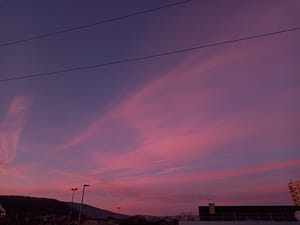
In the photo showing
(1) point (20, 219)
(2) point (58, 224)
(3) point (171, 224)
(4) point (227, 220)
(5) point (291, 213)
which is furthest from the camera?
(1) point (20, 219)

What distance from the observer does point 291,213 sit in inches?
1411

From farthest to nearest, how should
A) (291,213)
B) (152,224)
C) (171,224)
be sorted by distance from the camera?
1. (152,224)
2. (171,224)
3. (291,213)

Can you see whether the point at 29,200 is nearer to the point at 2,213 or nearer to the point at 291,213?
the point at 2,213

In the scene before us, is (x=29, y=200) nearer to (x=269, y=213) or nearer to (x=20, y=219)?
(x=20, y=219)

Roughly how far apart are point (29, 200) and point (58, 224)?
371ft

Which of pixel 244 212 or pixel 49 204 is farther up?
pixel 49 204

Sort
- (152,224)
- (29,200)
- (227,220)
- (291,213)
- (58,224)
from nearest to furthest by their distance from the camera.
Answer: (227,220) → (291,213) → (152,224) → (58,224) → (29,200)

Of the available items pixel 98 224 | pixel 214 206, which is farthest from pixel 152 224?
pixel 214 206

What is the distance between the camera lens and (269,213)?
116ft

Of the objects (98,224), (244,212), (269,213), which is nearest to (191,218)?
(244,212)

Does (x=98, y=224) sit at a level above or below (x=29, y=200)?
below

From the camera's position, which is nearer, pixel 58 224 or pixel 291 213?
pixel 291 213

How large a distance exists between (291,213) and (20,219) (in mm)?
101230

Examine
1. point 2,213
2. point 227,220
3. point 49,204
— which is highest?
point 49,204
